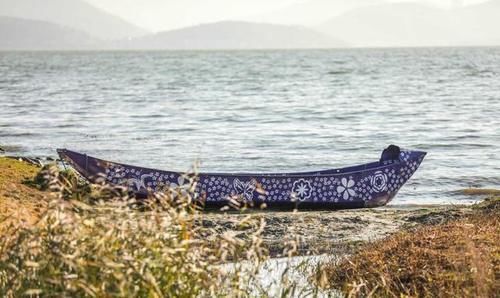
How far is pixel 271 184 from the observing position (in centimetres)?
1942

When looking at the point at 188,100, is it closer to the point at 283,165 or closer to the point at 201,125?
the point at 201,125

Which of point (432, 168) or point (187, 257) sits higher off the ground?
point (187, 257)

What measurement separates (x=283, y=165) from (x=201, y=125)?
15549 mm

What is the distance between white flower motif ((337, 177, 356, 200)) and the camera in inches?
781

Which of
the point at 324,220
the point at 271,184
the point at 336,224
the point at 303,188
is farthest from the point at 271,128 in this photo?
the point at 336,224

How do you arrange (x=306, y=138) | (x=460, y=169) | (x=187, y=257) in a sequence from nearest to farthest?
1. (x=187, y=257)
2. (x=460, y=169)
3. (x=306, y=138)

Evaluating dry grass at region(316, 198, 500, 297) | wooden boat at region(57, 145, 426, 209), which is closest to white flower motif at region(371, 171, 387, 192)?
wooden boat at region(57, 145, 426, 209)

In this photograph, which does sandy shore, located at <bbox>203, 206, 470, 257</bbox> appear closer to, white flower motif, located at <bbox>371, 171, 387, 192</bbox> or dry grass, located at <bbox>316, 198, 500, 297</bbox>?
white flower motif, located at <bbox>371, 171, 387, 192</bbox>

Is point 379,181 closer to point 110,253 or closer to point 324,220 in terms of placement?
point 324,220

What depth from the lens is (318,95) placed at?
71062 millimetres

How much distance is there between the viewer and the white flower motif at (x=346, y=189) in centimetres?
1983

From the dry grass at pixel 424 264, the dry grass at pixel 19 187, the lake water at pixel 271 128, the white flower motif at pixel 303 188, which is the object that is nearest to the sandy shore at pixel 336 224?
the white flower motif at pixel 303 188

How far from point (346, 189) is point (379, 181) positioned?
0.94 m

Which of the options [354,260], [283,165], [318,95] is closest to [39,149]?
[283,165]
